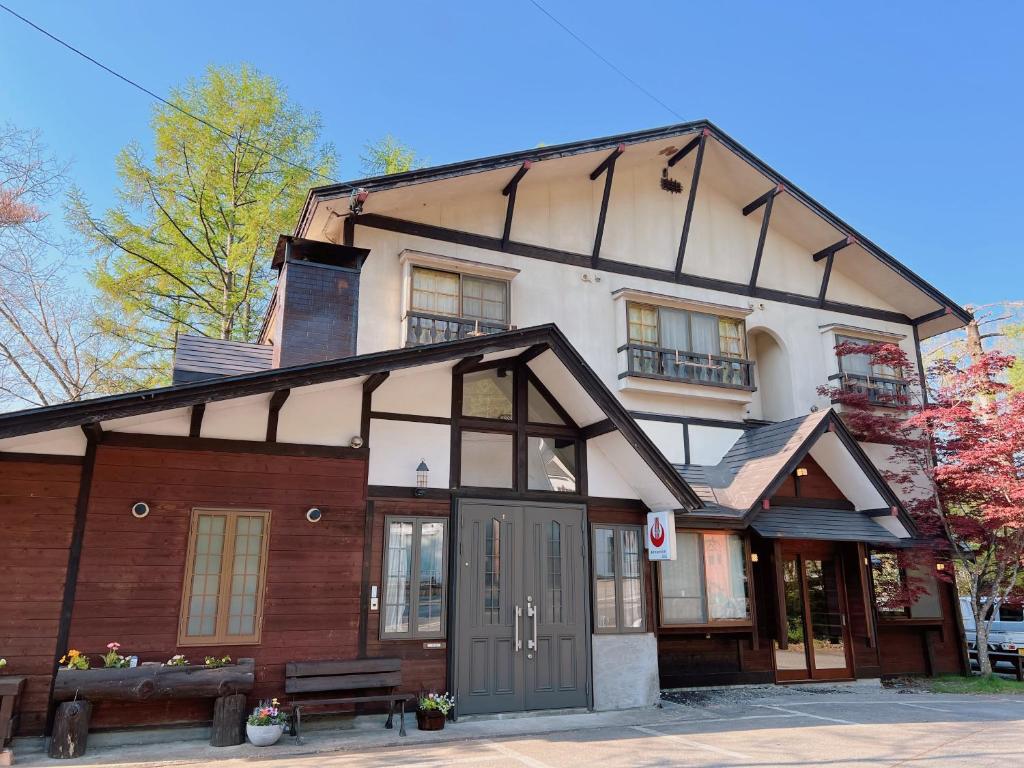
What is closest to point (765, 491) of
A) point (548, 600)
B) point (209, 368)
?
point (548, 600)

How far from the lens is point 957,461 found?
1294 cm

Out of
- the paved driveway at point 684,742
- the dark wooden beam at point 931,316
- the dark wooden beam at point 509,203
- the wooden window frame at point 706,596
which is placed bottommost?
the paved driveway at point 684,742

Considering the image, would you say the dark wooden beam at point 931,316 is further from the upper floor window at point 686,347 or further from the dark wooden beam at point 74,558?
the dark wooden beam at point 74,558

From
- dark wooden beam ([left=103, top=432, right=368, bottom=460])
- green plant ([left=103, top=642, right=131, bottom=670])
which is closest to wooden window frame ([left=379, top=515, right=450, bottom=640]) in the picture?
dark wooden beam ([left=103, top=432, right=368, bottom=460])

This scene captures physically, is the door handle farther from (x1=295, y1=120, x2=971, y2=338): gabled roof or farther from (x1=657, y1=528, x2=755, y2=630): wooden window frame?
(x1=295, y1=120, x2=971, y2=338): gabled roof

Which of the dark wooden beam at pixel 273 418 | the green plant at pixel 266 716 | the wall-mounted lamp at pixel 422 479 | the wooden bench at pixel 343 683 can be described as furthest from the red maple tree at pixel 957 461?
the green plant at pixel 266 716

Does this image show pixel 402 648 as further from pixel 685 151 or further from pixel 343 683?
pixel 685 151

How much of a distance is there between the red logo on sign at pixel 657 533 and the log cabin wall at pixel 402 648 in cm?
273

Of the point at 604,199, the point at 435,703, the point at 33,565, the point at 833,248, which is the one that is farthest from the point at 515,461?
the point at 833,248

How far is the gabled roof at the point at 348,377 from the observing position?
6426 mm

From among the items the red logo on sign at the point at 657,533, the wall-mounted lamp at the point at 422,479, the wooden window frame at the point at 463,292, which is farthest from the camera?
the wooden window frame at the point at 463,292

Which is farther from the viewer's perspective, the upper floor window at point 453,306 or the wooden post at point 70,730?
the upper floor window at point 453,306

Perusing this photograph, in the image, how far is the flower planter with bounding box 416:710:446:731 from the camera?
25.2ft

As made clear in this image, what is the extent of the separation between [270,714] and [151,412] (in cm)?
307
